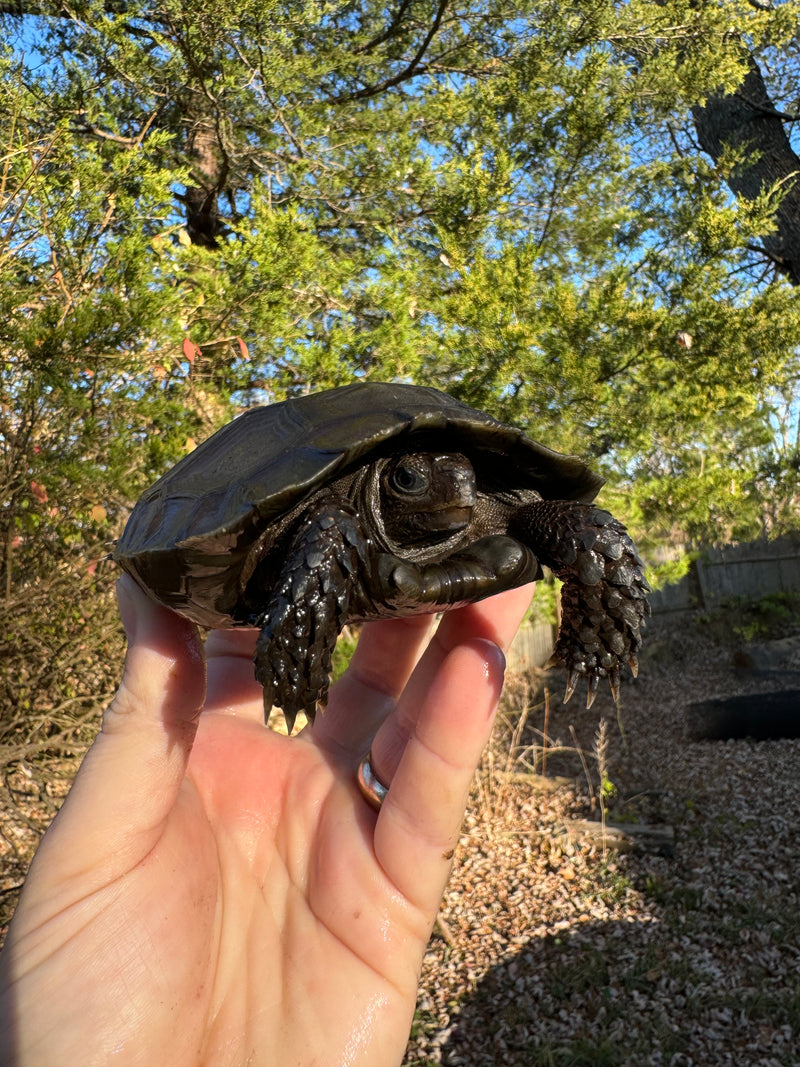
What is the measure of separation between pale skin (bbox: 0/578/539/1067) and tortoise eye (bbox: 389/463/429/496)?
14.8 inches

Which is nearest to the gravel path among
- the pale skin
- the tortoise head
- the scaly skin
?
the pale skin

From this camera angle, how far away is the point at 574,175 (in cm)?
491

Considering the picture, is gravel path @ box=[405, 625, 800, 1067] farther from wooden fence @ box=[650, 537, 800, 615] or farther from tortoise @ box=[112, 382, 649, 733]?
wooden fence @ box=[650, 537, 800, 615]

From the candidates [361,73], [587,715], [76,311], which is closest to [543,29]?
[361,73]

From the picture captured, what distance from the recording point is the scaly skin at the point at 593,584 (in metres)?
1.84

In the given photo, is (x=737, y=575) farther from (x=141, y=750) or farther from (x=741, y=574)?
(x=141, y=750)

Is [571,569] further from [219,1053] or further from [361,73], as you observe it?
[361,73]

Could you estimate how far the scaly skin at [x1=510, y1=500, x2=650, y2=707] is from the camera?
184 centimetres

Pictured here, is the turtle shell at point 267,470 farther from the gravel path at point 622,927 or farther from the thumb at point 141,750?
the gravel path at point 622,927

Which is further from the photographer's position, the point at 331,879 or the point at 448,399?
the point at 448,399

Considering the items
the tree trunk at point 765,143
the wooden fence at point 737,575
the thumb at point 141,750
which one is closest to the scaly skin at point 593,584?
the thumb at point 141,750

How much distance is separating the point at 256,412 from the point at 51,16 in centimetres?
406

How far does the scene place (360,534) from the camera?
1716mm

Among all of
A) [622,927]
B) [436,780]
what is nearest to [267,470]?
[436,780]
